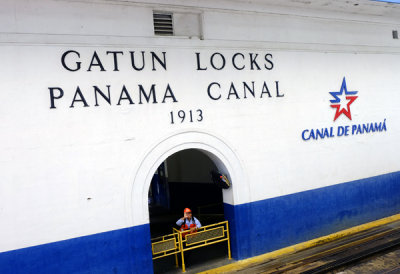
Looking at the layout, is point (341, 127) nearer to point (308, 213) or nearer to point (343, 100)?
point (343, 100)

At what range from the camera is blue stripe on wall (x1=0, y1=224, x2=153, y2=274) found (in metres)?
6.28

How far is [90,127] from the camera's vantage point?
22.3 feet

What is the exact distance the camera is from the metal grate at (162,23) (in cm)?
748

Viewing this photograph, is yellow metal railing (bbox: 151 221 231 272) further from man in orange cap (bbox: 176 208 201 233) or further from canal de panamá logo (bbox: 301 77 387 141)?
canal de panamá logo (bbox: 301 77 387 141)

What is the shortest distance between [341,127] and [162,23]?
17.1 ft

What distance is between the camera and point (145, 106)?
23.9 ft

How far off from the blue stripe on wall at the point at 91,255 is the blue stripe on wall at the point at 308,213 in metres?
2.18

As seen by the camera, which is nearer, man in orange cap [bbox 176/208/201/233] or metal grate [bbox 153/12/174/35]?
metal grate [bbox 153/12/174/35]

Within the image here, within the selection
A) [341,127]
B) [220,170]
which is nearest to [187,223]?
[220,170]

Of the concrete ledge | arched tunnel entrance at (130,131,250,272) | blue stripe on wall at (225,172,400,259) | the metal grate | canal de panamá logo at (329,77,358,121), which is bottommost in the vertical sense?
the concrete ledge

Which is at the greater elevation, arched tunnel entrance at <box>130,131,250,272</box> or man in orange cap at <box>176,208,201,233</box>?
arched tunnel entrance at <box>130,131,250,272</box>

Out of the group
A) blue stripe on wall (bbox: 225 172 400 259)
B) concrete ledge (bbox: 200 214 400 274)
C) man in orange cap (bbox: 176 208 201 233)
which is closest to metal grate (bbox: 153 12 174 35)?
man in orange cap (bbox: 176 208 201 233)

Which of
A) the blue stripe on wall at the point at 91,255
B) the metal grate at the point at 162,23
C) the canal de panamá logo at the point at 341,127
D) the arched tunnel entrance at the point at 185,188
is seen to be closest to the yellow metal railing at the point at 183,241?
the blue stripe on wall at the point at 91,255

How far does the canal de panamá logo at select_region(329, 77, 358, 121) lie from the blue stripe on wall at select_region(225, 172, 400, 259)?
1.84 meters
